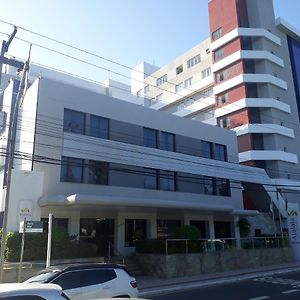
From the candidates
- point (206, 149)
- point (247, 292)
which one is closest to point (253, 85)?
point (206, 149)

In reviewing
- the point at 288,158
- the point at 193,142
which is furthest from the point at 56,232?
the point at 288,158

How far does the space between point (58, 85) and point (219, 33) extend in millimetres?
36885

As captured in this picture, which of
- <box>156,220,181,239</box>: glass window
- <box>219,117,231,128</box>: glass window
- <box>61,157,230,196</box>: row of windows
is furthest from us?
<box>219,117,231,128</box>: glass window

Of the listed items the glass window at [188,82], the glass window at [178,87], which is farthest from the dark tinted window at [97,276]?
the glass window at [178,87]

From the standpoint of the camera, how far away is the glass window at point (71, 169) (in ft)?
80.3

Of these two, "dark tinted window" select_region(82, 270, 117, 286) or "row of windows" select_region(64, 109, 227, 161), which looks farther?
"row of windows" select_region(64, 109, 227, 161)

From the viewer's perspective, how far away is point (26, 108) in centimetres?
2555

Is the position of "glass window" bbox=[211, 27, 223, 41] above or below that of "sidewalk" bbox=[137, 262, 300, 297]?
above

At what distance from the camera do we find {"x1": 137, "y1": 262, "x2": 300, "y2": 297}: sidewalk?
58.7 ft

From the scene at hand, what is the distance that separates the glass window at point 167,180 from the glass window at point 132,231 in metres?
3.11

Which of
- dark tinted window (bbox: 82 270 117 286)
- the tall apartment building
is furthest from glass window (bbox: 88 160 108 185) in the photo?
the tall apartment building

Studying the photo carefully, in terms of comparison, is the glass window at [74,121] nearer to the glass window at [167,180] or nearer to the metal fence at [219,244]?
the glass window at [167,180]

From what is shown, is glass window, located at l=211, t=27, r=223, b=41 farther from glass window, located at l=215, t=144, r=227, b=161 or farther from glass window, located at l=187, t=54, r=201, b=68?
glass window, located at l=215, t=144, r=227, b=161

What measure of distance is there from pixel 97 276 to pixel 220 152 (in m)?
25.3
